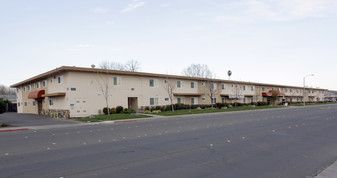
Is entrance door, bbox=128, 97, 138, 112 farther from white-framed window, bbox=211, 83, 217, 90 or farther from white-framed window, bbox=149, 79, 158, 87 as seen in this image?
white-framed window, bbox=211, 83, 217, 90

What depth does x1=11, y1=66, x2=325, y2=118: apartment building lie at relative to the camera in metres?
28.4

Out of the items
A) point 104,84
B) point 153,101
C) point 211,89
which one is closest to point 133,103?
point 153,101

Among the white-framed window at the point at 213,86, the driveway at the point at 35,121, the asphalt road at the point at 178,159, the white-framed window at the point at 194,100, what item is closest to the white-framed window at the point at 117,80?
the driveway at the point at 35,121

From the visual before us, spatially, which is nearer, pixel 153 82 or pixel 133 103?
pixel 133 103

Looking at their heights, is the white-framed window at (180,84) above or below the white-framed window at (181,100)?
above

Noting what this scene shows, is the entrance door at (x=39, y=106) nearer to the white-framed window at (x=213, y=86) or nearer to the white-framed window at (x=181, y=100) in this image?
the white-framed window at (x=181, y=100)

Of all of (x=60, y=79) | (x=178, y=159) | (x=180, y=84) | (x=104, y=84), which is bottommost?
(x=178, y=159)

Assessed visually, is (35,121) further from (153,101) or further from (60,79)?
(153,101)

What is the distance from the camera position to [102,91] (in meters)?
30.1

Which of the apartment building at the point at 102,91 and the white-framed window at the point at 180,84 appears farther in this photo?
the white-framed window at the point at 180,84

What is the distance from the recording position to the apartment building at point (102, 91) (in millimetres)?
28422

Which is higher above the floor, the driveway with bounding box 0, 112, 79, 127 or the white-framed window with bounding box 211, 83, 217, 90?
the white-framed window with bounding box 211, 83, 217, 90

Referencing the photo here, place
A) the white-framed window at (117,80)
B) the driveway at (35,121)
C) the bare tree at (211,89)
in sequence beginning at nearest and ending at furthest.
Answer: the driveway at (35,121) < the white-framed window at (117,80) < the bare tree at (211,89)

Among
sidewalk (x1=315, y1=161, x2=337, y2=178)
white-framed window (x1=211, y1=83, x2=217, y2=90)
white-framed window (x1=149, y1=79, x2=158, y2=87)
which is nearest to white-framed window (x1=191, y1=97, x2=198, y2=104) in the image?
white-framed window (x1=211, y1=83, x2=217, y2=90)
